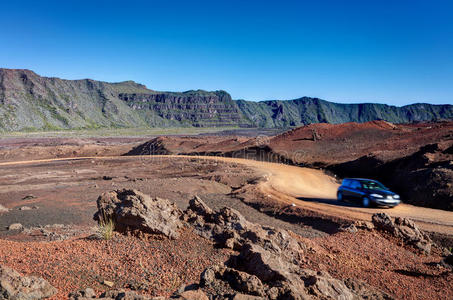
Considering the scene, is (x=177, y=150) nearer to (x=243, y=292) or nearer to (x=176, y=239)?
(x=176, y=239)

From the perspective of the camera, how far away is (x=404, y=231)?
418 inches

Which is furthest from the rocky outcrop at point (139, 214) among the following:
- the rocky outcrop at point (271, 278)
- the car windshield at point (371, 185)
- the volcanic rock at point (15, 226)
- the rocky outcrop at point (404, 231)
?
the car windshield at point (371, 185)

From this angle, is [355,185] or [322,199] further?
[322,199]

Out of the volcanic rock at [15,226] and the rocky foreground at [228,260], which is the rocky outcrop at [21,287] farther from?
the volcanic rock at [15,226]

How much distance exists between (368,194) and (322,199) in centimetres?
334

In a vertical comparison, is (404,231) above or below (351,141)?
below

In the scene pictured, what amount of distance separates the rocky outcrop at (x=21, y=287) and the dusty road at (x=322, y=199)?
12756 mm

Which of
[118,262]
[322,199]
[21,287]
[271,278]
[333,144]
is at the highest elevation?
[333,144]

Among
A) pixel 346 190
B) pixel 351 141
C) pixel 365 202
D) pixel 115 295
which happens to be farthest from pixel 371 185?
pixel 351 141

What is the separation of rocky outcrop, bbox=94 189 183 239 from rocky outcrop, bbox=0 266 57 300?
3.36m

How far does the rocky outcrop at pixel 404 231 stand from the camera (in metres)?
10.3

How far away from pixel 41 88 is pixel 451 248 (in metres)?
171

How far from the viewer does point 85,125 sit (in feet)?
495

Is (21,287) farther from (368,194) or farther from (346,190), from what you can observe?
(346,190)
